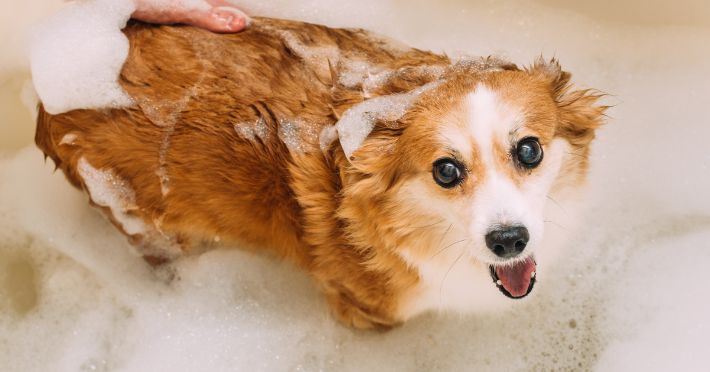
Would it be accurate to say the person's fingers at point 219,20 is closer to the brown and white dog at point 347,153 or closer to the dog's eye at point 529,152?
the brown and white dog at point 347,153

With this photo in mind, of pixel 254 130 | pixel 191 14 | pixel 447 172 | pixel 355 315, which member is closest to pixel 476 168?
pixel 447 172

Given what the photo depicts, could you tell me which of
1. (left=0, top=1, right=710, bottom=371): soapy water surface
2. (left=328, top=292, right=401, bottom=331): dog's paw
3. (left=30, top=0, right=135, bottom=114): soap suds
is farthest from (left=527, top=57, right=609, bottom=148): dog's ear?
(left=30, top=0, right=135, bottom=114): soap suds

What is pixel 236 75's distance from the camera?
158 cm

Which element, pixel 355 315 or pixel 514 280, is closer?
pixel 514 280

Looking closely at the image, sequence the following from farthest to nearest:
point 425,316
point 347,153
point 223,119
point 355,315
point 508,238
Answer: point 425,316 → point 355,315 → point 223,119 → point 347,153 → point 508,238

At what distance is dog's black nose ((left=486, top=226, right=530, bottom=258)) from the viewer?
1.31 metres

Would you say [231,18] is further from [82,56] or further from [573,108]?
[573,108]

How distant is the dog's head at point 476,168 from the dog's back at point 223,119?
0.41ft

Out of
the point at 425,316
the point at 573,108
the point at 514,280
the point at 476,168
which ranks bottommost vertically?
the point at 425,316

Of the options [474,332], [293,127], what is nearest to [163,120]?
[293,127]

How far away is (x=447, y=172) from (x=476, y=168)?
0.06 metres

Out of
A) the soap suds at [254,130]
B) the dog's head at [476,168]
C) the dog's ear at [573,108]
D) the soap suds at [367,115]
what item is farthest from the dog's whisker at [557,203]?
the soap suds at [254,130]

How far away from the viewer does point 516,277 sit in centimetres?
156

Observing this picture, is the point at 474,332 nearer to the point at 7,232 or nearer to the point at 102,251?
the point at 102,251
